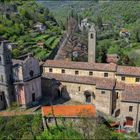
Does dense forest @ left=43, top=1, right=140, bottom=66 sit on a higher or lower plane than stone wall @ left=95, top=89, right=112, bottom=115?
higher

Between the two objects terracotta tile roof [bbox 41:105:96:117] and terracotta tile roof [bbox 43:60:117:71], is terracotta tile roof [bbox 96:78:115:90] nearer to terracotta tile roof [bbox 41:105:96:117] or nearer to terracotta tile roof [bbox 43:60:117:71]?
terracotta tile roof [bbox 43:60:117:71]

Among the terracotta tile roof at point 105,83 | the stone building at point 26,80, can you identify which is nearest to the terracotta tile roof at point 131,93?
the terracotta tile roof at point 105,83

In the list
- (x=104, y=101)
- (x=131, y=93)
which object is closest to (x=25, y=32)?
(x=104, y=101)

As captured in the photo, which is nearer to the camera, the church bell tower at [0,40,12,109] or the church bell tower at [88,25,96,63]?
the church bell tower at [0,40,12,109]

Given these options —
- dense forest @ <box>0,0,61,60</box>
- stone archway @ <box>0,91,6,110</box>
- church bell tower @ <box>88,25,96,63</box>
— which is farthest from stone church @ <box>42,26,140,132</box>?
dense forest @ <box>0,0,61,60</box>

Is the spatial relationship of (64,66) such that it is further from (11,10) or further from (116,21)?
(116,21)

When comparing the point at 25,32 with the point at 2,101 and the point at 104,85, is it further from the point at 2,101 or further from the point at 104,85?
the point at 104,85

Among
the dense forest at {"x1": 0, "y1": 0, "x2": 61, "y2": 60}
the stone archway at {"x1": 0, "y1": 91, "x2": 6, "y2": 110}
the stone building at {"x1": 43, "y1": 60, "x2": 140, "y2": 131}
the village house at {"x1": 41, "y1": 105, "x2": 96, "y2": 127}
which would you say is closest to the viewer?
the village house at {"x1": 41, "y1": 105, "x2": 96, "y2": 127}

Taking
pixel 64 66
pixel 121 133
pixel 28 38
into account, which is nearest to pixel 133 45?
pixel 28 38
